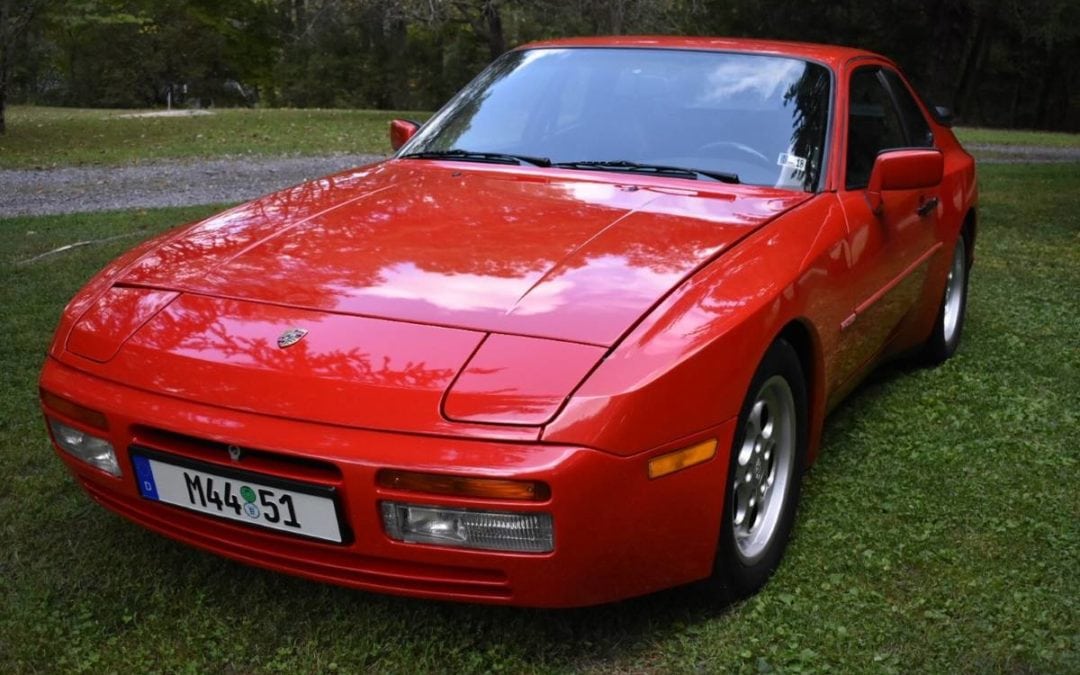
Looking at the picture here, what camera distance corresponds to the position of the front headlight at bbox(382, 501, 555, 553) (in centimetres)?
211

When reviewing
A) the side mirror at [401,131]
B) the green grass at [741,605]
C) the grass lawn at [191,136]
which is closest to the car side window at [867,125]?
the green grass at [741,605]

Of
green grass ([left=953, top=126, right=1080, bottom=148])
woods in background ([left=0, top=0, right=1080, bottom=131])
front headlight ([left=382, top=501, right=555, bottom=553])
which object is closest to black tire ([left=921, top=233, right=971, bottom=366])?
front headlight ([left=382, top=501, right=555, bottom=553])

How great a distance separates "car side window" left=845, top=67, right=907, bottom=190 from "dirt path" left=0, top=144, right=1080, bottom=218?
22.4 ft

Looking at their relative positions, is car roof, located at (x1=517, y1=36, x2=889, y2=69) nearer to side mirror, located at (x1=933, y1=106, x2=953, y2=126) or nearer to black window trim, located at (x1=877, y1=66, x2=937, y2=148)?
black window trim, located at (x1=877, y1=66, x2=937, y2=148)

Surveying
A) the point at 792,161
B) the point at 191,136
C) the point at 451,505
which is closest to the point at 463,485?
the point at 451,505

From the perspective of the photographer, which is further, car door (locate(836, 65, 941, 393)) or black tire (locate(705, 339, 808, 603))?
car door (locate(836, 65, 941, 393))

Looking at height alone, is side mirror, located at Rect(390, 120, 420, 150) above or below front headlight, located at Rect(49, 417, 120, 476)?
above

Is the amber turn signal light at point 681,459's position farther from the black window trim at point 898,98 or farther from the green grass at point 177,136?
the green grass at point 177,136

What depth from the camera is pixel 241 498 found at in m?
2.26

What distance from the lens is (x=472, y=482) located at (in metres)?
2.07

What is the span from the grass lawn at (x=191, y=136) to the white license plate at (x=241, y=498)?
11.9 m

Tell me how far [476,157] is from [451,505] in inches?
69.0

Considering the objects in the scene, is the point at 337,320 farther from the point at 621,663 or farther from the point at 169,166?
the point at 169,166

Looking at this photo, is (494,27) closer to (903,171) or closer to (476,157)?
(476,157)
